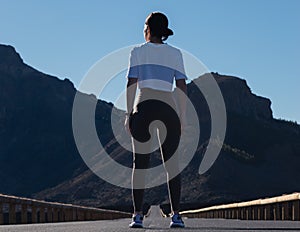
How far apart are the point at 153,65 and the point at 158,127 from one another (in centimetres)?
73

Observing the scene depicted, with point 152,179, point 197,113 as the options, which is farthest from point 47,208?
point 197,113

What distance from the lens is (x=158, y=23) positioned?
880cm

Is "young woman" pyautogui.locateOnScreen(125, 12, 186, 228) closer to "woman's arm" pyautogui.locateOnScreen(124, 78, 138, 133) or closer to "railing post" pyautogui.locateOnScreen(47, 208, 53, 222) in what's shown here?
"woman's arm" pyautogui.locateOnScreen(124, 78, 138, 133)

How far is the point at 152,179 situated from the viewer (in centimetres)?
13400

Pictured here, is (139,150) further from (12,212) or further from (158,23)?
(12,212)

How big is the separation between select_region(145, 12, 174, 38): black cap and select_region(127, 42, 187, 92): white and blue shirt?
151 mm

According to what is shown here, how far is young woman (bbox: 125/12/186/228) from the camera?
8789 mm

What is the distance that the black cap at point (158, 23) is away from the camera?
8789 millimetres

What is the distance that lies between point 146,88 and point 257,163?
478 feet

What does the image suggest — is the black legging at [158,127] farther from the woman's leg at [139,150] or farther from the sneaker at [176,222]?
the sneaker at [176,222]

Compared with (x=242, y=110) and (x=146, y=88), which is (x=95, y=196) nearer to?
(x=242, y=110)

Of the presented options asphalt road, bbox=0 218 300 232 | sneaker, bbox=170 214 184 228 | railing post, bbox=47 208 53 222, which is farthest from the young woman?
railing post, bbox=47 208 53 222

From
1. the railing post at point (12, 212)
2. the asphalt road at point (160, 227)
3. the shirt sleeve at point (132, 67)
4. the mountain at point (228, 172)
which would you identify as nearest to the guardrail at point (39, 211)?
the railing post at point (12, 212)

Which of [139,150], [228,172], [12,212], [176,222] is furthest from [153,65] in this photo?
[228,172]
